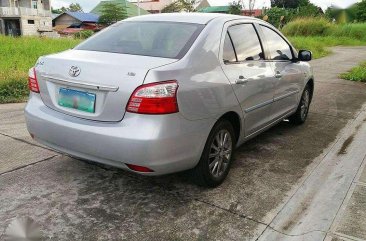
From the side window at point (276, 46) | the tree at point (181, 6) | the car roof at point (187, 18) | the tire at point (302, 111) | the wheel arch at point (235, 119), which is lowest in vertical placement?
the tire at point (302, 111)

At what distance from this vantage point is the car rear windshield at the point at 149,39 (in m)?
3.21

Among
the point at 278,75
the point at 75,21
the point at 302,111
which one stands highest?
the point at 278,75

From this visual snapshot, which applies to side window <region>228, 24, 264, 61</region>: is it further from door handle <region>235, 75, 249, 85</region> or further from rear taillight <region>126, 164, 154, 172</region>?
rear taillight <region>126, 164, 154, 172</region>

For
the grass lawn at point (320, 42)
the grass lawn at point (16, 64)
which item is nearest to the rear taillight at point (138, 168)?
the grass lawn at point (16, 64)

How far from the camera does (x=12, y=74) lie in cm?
738

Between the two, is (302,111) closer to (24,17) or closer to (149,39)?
(149,39)

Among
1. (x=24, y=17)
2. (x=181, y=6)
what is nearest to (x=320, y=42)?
(x=181, y=6)

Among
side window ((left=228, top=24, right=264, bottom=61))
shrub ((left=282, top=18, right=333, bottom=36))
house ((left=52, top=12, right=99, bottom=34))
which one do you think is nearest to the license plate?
side window ((left=228, top=24, right=264, bottom=61))

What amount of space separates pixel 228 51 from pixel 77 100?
4.85 feet

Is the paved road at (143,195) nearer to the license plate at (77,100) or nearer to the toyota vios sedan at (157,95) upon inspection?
the toyota vios sedan at (157,95)

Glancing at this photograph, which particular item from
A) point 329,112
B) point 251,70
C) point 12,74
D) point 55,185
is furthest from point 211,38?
point 12,74

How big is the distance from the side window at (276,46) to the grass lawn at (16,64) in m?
4.52

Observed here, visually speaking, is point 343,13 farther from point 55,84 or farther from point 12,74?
point 55,84

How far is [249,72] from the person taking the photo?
12.3ft
